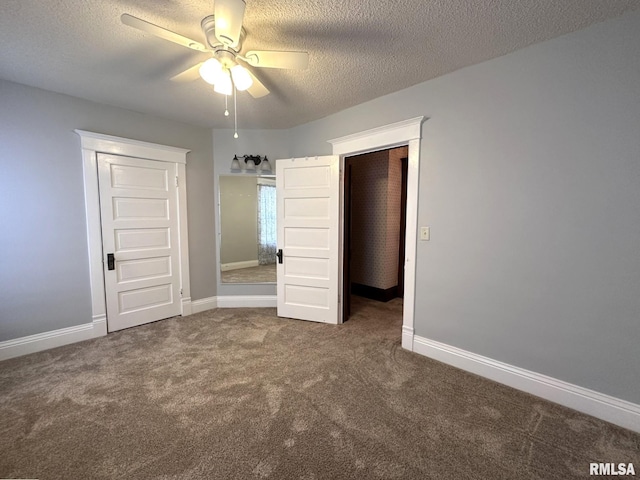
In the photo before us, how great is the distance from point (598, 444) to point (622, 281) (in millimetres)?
995

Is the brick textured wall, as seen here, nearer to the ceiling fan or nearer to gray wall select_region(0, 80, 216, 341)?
the ceiling fan

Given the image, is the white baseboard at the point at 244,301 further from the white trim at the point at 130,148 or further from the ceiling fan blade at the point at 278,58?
the ceiling fan blade at the point at 278,58

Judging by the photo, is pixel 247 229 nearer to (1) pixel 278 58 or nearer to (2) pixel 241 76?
(2) pixel 241 76

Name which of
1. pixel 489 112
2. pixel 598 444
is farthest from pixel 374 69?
pixel 598 444

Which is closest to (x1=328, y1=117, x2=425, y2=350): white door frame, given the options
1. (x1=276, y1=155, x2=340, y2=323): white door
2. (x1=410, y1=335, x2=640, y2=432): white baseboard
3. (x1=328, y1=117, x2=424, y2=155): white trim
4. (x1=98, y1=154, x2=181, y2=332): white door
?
(x1=328, y1=117, x2=424, y2=155): white trim

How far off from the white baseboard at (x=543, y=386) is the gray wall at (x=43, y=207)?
3.77m

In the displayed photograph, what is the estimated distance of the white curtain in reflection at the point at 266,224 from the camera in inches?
153

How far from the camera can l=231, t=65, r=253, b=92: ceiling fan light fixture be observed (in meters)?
1.73

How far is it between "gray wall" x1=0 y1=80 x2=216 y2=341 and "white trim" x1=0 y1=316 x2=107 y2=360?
5cm

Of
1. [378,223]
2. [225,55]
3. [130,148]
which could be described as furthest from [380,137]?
[130,148]

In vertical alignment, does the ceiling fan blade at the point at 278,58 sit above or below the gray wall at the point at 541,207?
above

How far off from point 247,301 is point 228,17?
11.1ft

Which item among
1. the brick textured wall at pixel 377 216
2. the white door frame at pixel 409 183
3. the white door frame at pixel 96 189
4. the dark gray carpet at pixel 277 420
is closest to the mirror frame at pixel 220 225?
the white door frame at pixel 96 189

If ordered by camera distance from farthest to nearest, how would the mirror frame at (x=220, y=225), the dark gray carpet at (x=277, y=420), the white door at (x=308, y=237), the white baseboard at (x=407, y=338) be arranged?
1. the mirror frame at (x=220, y=225)
2. the white door at (x=308, y=237)
3. the white baseboard at (x=407, y=338)
4. the dark gray carpet at (x=277, y=420)
